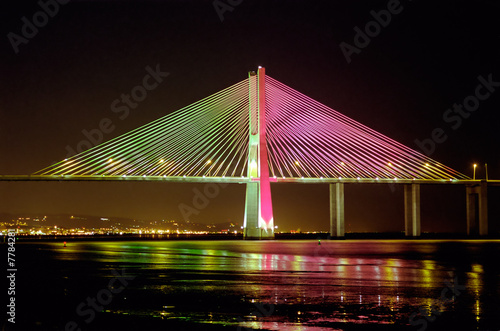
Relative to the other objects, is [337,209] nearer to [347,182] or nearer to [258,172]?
[347,182]

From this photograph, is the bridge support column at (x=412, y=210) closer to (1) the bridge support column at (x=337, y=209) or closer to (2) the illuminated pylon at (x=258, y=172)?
(1) the bridge support column at (x=337, y=209)


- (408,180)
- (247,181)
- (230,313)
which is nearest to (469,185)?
(408,180)

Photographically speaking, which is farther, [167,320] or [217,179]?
[217,179]

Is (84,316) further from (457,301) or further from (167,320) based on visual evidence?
(457,301)

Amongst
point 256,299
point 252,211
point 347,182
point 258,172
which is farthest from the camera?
point 347,182

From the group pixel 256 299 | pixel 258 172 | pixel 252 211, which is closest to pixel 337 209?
pixel 252 211

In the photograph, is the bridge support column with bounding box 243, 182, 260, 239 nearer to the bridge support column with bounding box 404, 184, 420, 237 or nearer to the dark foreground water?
the bridge support column with bounding box 404, 184, 420, 237

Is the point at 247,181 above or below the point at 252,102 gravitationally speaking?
below
